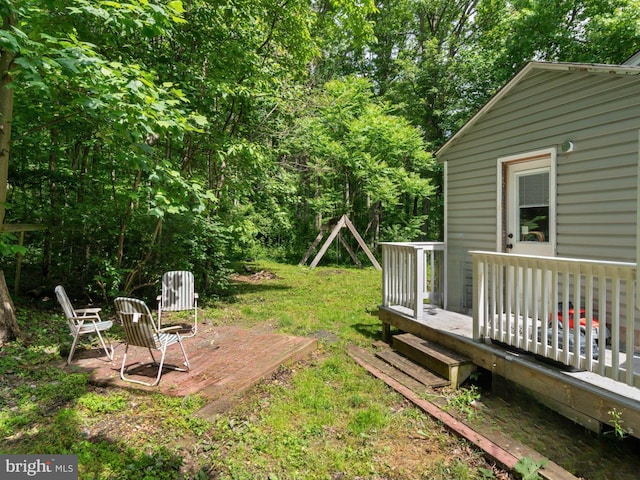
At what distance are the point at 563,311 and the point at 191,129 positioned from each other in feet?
12.1

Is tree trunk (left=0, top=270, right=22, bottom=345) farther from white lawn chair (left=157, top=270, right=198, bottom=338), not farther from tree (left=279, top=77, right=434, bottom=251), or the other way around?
tree (left=279, top=77, right=434, bottom=251)

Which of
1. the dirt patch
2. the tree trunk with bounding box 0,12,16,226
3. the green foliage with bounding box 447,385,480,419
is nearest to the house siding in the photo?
the green foliage with bounding box 447,385,480,419

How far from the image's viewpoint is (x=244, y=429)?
107 inches

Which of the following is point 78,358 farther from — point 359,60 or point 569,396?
point 359,60

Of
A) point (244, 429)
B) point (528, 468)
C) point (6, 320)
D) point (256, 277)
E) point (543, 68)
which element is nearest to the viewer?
point (528, 468)

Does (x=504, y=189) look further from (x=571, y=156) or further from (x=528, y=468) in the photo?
(x=528, y=468)

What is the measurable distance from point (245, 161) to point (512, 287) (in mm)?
4846

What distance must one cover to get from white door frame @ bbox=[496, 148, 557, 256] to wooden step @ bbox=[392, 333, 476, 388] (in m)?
1.58

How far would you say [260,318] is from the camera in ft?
19.5

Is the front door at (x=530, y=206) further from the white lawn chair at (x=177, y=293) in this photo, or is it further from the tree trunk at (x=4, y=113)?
the tree trunk at (x=4, y=113)

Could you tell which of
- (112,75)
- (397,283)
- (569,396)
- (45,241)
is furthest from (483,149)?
(45,241)

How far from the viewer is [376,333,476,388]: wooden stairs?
3406mm

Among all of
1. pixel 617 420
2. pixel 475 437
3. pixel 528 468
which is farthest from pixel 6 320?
pixel 617 420

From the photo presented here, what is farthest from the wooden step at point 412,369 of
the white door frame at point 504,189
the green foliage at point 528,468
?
the white door frame at point 504,189
